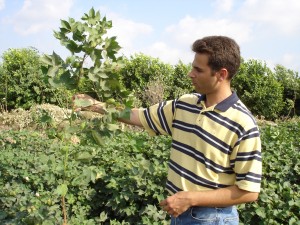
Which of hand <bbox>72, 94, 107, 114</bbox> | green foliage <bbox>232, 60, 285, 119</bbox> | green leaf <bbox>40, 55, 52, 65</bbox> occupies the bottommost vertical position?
hand <bbox>72, 94, 107, 114</bbox>

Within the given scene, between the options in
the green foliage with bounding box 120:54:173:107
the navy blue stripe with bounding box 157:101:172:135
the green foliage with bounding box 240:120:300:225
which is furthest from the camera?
the green foliage with bounding box 120:54:173:107

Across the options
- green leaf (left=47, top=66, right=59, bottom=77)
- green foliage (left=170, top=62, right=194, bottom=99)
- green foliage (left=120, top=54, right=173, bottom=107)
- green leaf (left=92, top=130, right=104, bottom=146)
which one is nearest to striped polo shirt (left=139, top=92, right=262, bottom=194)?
green leaf (left=92, top=130, right=104, bottom=146)

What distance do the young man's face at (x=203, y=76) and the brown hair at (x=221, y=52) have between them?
0.08 feet

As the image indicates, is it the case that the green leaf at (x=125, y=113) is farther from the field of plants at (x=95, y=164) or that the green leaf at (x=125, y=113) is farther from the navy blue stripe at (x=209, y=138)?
the navy blue stripe at (x=209, y=138)

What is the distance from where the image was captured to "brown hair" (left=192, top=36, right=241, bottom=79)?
73.4 inches

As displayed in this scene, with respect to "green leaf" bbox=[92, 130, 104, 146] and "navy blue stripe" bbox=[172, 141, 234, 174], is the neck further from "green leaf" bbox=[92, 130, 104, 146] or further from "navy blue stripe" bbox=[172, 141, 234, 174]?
"green leaf" bbox=[92, 130, 104, 146]

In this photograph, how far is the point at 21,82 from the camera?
34.0 ft

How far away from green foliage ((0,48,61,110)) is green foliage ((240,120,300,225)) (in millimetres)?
7176

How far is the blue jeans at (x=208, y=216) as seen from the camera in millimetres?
1908

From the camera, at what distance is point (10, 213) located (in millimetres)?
2957

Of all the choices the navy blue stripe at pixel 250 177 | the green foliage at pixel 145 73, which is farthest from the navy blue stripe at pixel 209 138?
the green foliage at pixel 145 73

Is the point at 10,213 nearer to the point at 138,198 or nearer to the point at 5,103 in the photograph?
the point at 138,198

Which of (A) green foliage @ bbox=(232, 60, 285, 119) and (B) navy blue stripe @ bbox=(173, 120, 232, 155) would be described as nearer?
(B) navy blue stripe @ bbox=(173, 120, 232, 155)

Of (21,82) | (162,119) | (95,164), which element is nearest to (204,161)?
(162,119)
